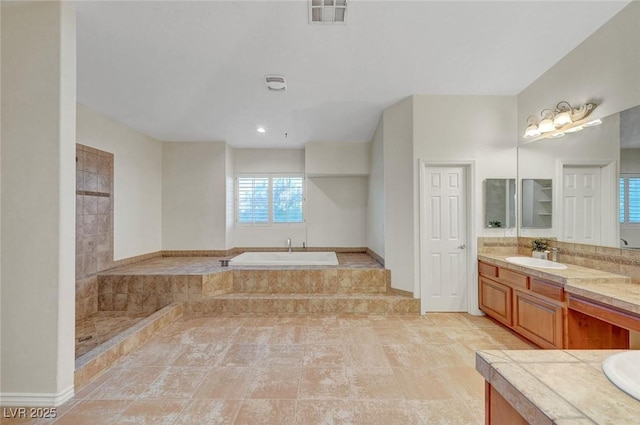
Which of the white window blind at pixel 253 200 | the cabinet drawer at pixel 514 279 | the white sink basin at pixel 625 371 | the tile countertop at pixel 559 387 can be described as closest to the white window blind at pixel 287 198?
the white window blind at pixel 253 200

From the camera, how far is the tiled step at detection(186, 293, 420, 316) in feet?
12.3

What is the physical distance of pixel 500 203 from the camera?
369cm

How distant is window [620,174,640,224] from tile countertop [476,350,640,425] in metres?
2.05

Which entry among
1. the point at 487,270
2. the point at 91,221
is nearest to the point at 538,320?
the point at 487,270

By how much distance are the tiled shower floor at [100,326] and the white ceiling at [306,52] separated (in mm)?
2651

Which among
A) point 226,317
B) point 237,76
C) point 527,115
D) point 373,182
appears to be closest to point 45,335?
point 226,317

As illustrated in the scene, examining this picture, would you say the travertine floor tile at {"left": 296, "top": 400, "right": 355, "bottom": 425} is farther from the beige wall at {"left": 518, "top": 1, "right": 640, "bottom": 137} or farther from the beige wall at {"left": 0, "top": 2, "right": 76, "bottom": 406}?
the beige wall at {"left": 518, "top": 1, "right": 640, "bottom": 137}

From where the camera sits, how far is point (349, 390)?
7.12 feet

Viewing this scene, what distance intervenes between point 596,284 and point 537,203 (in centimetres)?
133

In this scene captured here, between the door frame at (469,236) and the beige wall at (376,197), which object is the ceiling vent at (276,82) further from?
the door frame at (469,236)

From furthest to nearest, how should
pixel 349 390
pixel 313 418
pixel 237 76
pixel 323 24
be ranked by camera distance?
pixel 237 76 → pixel 323 24 → pixel 349 390 → pixel 313 418


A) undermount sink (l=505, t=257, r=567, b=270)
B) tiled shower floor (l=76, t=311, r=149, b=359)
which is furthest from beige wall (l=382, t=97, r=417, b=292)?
tiled shower floor (l=76, t=311, r=149, b=359)

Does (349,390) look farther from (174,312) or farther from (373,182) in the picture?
(373,182)

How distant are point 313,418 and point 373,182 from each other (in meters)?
3.90
